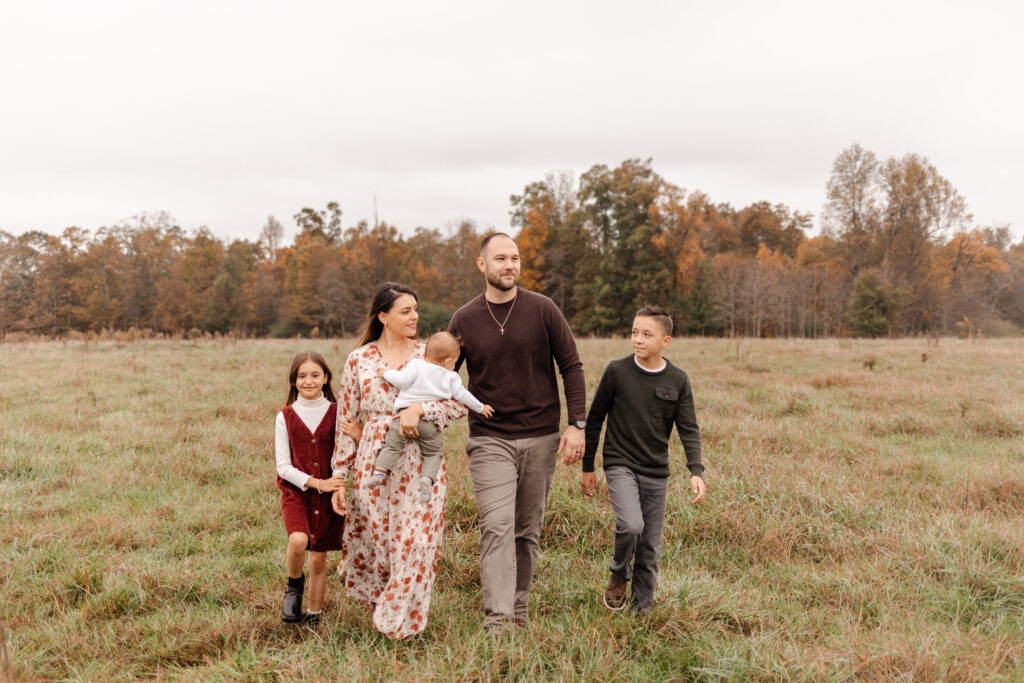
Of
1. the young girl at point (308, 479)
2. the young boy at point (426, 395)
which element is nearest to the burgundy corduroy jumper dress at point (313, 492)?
the young girl at point (308, 479)

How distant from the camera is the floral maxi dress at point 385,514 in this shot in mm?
3430

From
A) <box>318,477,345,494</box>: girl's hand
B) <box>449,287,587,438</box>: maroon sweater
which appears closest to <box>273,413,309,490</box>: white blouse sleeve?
<box>318,477,345,494</box>: girl's hand

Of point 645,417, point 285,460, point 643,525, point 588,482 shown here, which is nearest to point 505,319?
point 645,417

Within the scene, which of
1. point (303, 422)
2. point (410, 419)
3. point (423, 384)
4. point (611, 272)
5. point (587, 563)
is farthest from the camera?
point (611, 272)

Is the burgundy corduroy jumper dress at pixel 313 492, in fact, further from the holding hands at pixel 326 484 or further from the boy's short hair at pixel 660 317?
the boy's short hair at pixel 660 317

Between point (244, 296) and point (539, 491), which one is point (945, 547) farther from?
point (244, 296)

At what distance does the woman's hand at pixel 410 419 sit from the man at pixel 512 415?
0.44 meters

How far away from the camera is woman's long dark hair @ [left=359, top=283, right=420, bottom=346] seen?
367 centimetres

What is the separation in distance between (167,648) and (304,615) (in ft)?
2.42

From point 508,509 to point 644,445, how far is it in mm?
877

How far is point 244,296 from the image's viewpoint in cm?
4931

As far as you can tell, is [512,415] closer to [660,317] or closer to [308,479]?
[660,317]

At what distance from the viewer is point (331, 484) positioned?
11.7 ft

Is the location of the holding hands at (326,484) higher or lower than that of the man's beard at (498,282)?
lower
